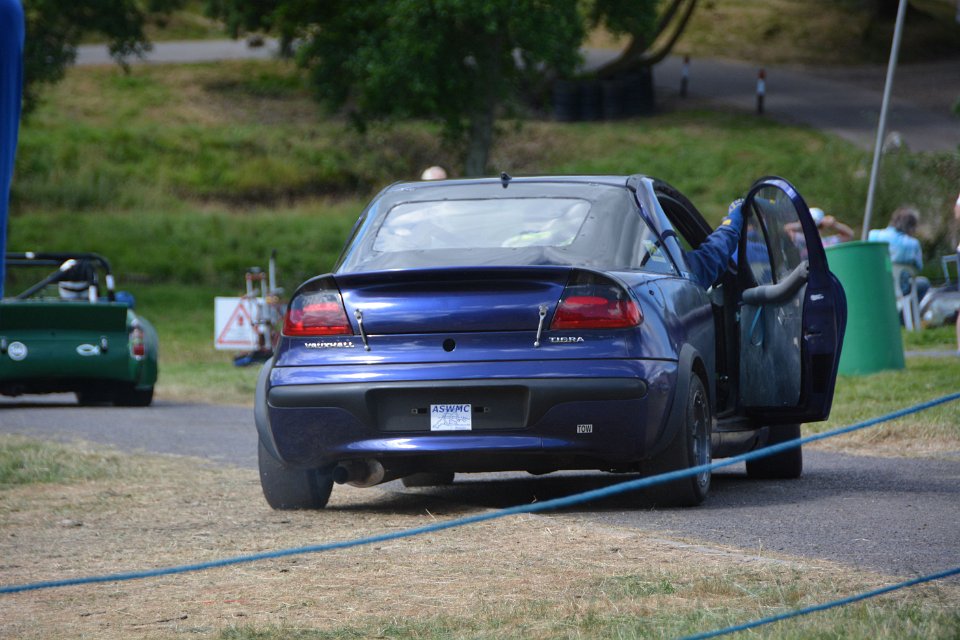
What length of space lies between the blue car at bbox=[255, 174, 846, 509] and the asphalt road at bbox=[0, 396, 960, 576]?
1.08 feet

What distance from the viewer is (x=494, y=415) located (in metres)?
7.25

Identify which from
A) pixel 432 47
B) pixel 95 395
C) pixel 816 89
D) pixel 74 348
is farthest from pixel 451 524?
pixel 816 89

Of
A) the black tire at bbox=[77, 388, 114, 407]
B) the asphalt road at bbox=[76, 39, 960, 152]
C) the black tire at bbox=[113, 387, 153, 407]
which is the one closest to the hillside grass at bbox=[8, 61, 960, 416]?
the asphalt road at bbox=[76, 39, 960, 152]

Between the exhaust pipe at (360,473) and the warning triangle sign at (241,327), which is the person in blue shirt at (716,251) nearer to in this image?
the exhaust pipe at (360,473)

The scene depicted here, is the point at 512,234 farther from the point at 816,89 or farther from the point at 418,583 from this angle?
the point at 816,89

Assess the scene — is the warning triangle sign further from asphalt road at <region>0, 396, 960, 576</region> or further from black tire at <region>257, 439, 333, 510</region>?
black tire at <region>257, 439, 333, 510</region>

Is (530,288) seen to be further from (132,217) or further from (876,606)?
(132,217)

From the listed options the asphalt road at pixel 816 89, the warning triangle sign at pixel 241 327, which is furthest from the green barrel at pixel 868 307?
the asphalt road at pixel 816 89

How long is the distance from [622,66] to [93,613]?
4036cm

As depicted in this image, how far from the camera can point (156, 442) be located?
12.2 metres

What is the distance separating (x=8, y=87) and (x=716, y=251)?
4.63 m

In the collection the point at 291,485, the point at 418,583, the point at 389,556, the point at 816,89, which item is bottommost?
the point at 816,89

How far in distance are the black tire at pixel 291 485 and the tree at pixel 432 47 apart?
23.7 metres

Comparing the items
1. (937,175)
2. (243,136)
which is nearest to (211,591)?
(937,175)
